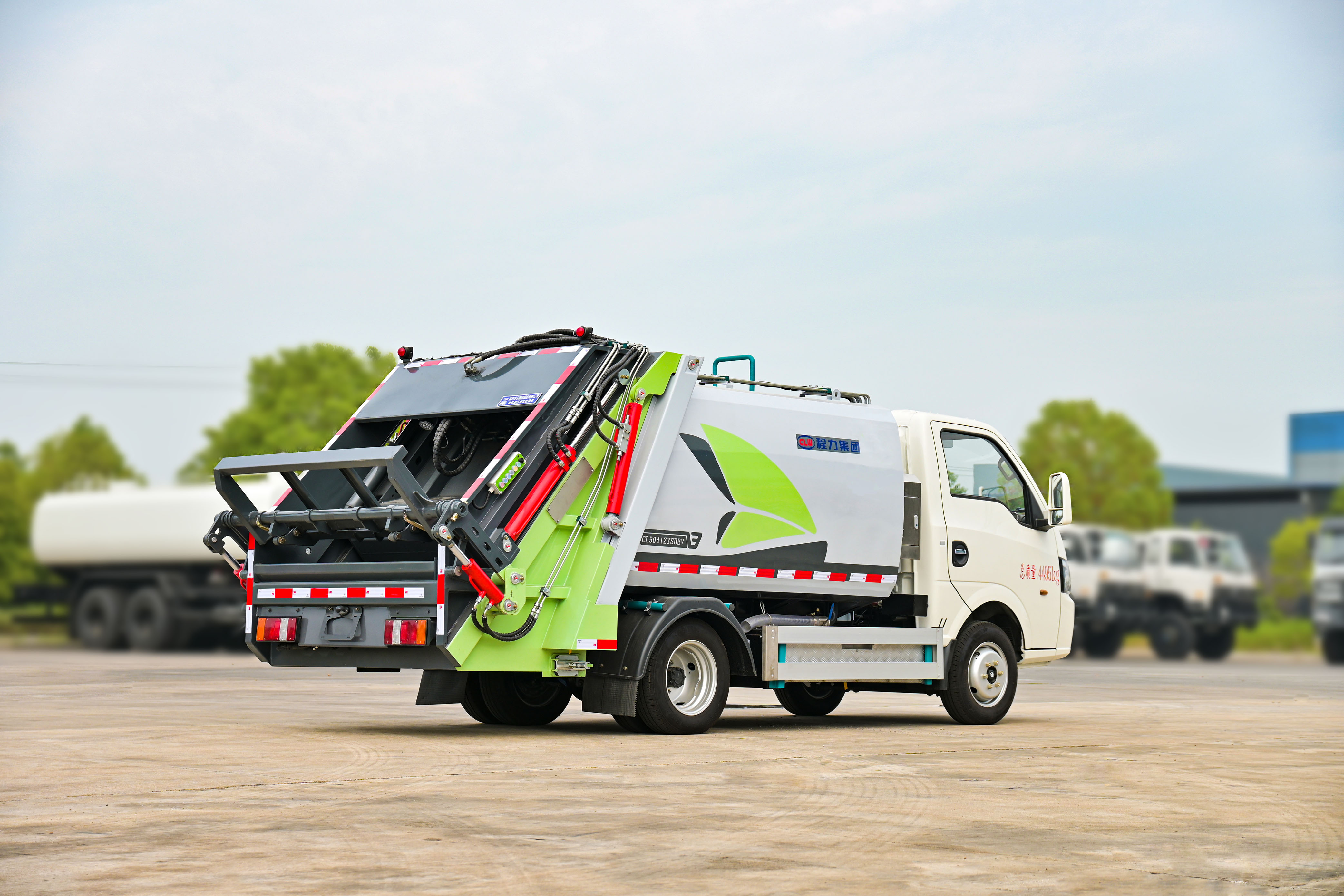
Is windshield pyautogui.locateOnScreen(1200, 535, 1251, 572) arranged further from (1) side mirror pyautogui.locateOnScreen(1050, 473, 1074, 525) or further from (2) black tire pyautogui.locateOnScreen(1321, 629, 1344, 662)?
(1) side mirror pyautogui.locateOnScreen(1050, 473, 1074, 525)

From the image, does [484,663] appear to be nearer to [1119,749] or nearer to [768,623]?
[768,623]

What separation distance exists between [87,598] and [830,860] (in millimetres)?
25735

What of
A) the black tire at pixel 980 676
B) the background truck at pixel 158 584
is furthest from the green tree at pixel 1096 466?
the background truck at pixel 158 584

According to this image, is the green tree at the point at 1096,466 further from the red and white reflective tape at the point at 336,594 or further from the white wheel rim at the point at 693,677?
the red and white reflective tape at the point at 336,594

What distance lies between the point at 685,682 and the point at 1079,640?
22263 mm

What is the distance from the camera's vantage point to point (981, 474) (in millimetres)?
14133

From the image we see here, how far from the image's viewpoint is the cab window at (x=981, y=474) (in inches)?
547

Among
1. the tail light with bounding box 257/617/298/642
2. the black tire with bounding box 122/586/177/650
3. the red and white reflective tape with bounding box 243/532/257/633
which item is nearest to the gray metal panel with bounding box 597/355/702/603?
the tail light with bounding box 257/617/298/642

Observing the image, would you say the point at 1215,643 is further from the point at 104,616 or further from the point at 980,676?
the point at 104,616

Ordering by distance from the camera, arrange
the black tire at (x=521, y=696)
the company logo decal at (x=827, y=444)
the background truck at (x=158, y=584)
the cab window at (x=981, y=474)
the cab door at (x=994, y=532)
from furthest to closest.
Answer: the background truck at (x=158, y=584), the cab window at (x=981, y=474), the cab door at (x=994, y=532), the black tire at (x=521, y=696), the company logo decal at (x=827, y=444)

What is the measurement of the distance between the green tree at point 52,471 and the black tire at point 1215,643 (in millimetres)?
24683

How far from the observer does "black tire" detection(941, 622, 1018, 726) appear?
1352 cm

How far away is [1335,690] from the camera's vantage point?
67.4 ft

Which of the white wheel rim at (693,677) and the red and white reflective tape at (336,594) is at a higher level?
the red and white reflective tape at (336,594)
